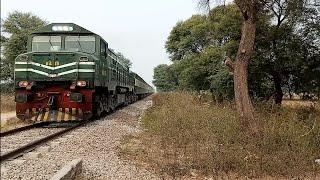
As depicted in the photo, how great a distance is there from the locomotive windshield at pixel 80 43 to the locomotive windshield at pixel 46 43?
1.04ft

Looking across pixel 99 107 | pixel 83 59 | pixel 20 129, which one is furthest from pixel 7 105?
pixel 20 129

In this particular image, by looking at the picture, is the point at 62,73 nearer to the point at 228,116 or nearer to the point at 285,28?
the point at 228,116

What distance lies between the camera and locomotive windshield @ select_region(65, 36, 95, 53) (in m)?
16.0

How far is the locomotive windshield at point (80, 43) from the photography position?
16016mm

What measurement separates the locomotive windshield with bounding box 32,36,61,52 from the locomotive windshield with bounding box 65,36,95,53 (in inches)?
12.5

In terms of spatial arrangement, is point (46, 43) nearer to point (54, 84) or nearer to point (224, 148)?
point (54, 84)

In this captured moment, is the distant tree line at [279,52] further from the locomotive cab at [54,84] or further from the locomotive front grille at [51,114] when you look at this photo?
the locomotive front grille at [51,114]

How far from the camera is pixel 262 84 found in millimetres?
21250

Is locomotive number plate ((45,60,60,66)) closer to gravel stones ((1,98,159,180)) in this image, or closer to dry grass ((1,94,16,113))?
gravel stones ((1,98,159,180))

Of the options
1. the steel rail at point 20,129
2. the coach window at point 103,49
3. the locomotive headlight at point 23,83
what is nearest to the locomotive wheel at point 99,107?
the coach window at point 103,49

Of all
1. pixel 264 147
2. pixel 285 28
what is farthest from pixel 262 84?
pixel 264 147

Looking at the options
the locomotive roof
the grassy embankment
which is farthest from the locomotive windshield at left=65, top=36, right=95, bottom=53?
the grassy embankment

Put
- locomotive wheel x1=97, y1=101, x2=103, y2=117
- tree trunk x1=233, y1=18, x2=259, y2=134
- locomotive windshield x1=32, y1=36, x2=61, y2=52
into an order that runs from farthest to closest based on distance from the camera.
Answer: locomotive wheel x1=97, y1=101, x2=103, y2=117
locomotive windshield x1=32, y1=36, x2=61, y2=52
tree trunk x1=233, y1=18, x2=259, y2=134

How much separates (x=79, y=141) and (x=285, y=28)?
40.9 feet
